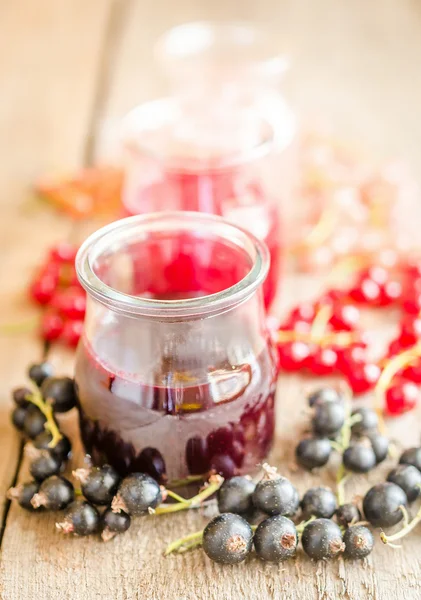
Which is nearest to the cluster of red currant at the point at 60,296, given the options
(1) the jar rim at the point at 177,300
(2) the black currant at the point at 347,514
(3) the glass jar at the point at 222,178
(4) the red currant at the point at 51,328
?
(4) the red currant at the point at 51,328

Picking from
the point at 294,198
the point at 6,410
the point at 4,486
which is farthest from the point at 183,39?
the point at 4,486

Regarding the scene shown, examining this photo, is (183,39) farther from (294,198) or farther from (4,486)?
(4,486)

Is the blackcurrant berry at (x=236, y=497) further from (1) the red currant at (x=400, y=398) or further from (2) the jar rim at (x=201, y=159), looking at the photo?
(2) the jar rim at (x=201, y=159)

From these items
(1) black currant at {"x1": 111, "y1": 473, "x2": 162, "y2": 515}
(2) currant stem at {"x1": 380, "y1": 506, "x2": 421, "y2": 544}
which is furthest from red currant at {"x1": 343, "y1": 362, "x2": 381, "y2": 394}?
(1) black currant at {"x1": 111, "y1": 473, "x2": 162, "y2": 515}

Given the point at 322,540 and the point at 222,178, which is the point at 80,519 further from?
the point at 222,178

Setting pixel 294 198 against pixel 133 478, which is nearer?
pixel 133 478

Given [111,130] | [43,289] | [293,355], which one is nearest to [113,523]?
[293,355]

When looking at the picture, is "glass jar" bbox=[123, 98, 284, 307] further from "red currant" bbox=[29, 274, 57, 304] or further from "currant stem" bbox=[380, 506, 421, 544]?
"currant stem" bbox=[380, 506, 421, 544]
